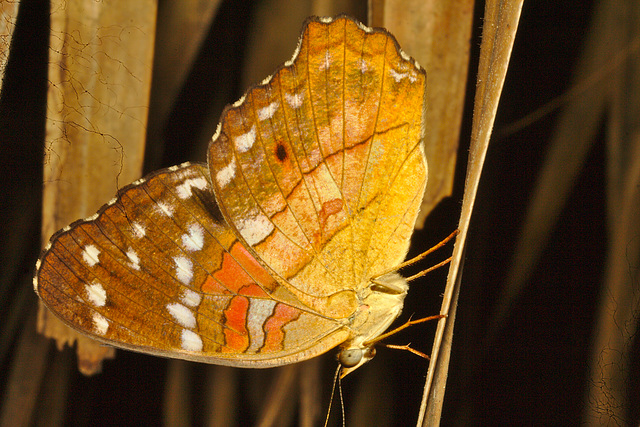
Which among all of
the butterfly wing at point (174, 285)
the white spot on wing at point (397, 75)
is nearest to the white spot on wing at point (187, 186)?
the butterfly wing at point (174, 285)

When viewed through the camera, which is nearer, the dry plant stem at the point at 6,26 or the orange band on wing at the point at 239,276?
the dry plant stem at the point at 6,26

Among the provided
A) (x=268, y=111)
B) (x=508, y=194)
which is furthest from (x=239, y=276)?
(x=508, y=194)

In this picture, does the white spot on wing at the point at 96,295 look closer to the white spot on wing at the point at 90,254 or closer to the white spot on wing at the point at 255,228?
the white spot on wing at the point at 90,254

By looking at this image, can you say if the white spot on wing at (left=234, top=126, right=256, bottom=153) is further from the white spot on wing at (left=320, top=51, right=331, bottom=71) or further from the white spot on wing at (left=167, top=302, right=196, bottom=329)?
the white spot on wing at (left=167, top=302, right=196, bottom=329)

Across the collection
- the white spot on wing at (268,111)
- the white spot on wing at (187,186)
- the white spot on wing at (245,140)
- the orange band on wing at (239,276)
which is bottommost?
the orange band on wing at (239,276)

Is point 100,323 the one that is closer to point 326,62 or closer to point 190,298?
point 190,298

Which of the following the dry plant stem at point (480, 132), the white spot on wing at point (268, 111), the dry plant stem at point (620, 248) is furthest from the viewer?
the white spot on wing at point (268, 111)
